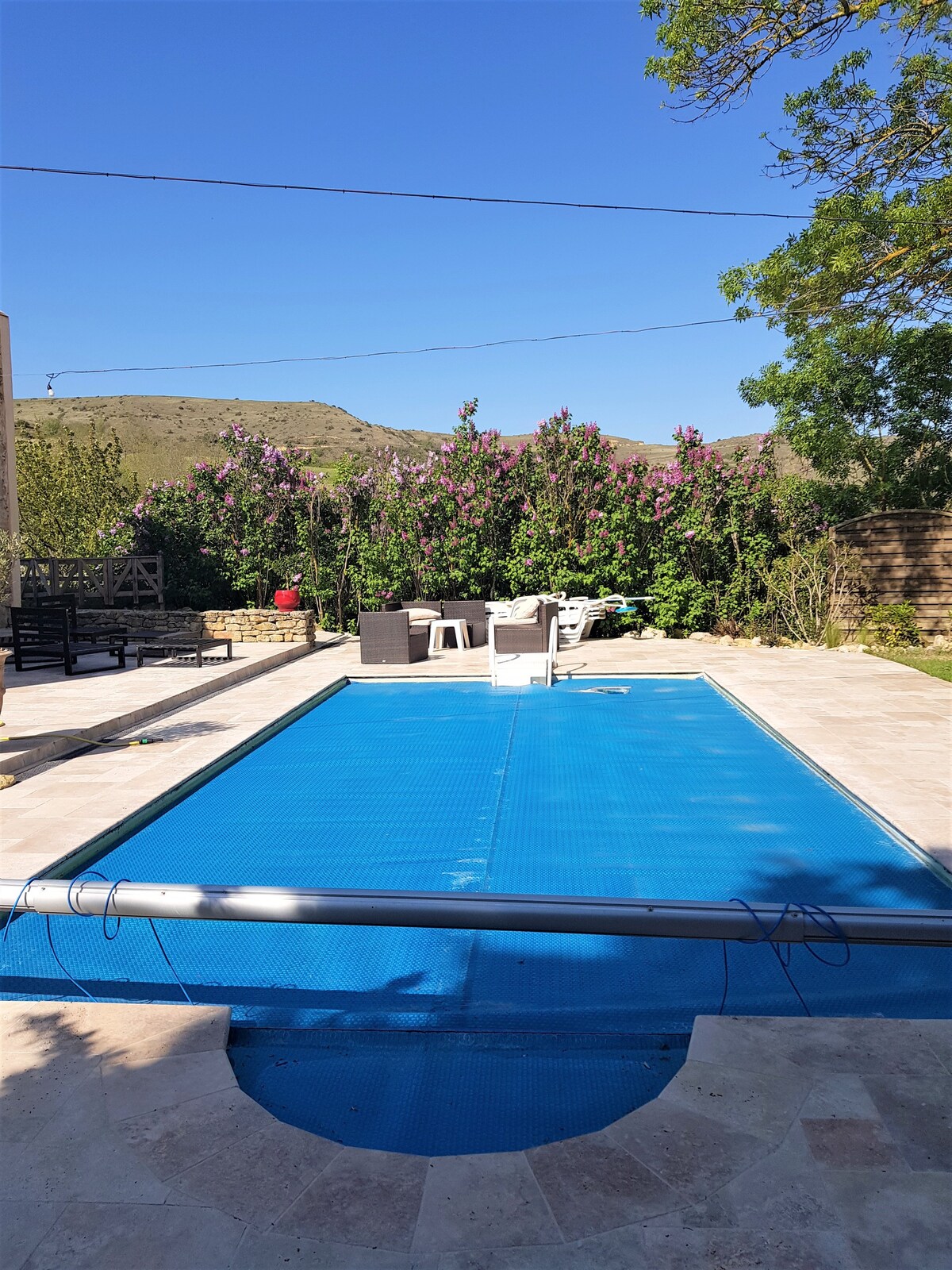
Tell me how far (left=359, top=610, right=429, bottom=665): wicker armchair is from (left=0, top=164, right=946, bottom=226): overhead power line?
5.48 m

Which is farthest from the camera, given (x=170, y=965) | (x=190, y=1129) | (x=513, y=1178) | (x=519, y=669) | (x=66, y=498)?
(x=66, y=498)

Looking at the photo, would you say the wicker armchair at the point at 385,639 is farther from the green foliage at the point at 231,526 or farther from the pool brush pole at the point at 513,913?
the pool brush pole at the point at 513,913

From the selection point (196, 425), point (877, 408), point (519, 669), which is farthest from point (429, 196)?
point (196, 425)

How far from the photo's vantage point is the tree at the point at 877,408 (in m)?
14.2

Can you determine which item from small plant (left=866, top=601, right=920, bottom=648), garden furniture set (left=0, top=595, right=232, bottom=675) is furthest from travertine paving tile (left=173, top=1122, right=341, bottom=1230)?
small plant (left=866, top=601, right=920, bottom=648)

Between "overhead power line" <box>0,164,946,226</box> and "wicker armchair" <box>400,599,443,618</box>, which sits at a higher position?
"overhead power line" <box>0,164,946,226</box>

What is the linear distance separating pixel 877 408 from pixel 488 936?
13.4 m

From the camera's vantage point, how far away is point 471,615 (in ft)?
48.7

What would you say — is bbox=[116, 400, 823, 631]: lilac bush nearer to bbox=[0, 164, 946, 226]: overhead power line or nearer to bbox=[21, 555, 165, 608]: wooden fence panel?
bbox=[21, 555, 165, 608]: wooden fence panel

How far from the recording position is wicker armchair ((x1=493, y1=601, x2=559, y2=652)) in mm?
11195

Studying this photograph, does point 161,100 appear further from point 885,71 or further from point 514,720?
point 514,720

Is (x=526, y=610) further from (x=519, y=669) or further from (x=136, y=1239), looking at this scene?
(x=136, y=1239)

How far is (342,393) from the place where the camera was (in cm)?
2634

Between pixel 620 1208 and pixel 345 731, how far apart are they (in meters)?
6.80
